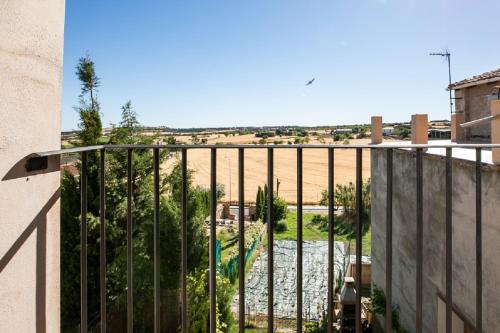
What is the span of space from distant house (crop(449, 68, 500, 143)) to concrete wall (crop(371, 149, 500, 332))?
14.6ft

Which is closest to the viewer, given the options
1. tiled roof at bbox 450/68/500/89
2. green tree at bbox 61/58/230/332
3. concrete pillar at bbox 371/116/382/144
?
concrete pillar at bbox 371/116/382/144

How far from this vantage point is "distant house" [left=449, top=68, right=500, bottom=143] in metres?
9.28

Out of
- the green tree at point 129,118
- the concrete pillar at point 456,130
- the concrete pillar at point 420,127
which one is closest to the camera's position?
the concrete pillar at point 420,127

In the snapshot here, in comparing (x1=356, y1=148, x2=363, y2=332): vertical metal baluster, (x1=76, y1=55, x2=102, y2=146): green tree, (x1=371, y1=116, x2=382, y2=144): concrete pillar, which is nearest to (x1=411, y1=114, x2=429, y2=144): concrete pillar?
(x1=371, y1=116, x2=382, y2=144): concrete pillar

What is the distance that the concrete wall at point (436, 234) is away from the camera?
11.8 feet

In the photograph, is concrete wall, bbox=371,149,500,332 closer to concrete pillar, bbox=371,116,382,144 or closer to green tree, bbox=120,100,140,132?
concrete pillar, bbox=371,116,382,144

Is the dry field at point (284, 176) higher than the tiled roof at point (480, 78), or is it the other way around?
the tiled roof at point (480, 78)

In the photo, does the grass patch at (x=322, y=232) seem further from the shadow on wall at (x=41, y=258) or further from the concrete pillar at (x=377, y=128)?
the shadow on wall at (x=41, y=258)

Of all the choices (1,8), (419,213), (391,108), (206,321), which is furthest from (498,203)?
(391,108)

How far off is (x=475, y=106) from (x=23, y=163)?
11783 millimetres

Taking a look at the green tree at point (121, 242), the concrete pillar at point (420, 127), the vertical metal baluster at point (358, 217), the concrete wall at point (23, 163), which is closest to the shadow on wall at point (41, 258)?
the concrete wall at point (23, 163)

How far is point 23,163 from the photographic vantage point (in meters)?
1.13

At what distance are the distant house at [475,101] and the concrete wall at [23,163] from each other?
32.7 ft

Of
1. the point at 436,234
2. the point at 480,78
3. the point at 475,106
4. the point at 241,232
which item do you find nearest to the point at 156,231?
the point at 241,232
